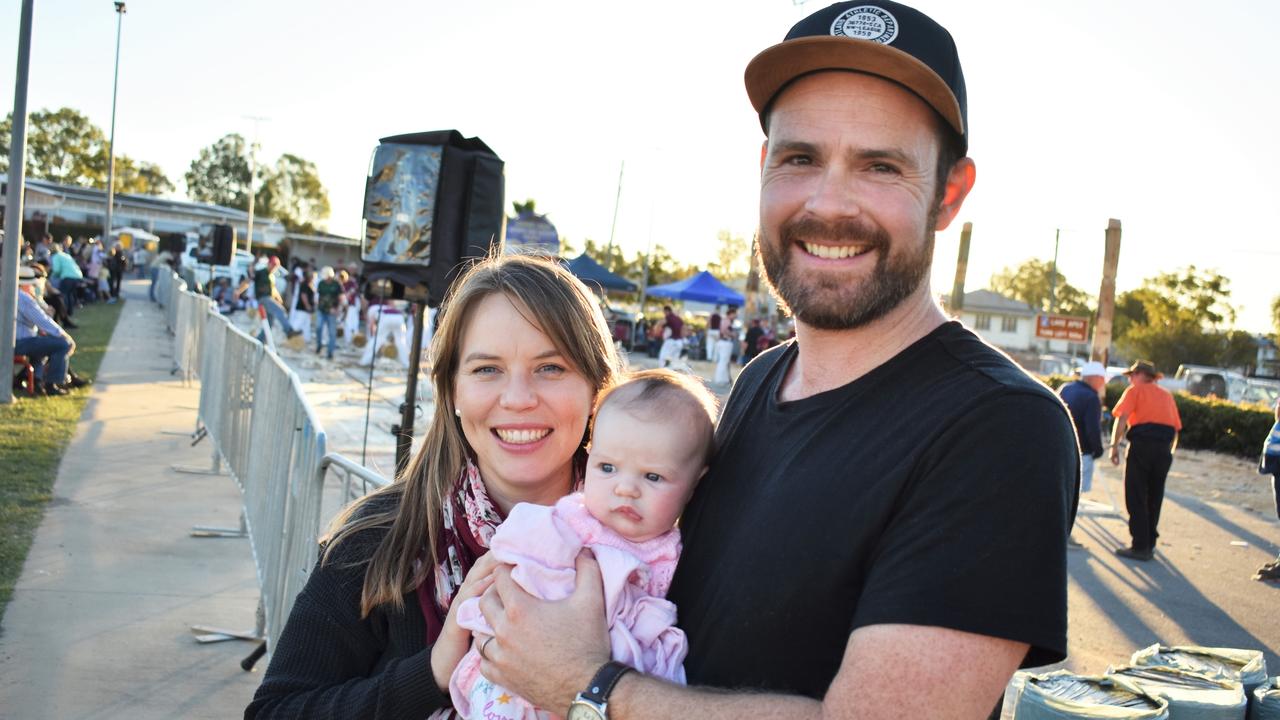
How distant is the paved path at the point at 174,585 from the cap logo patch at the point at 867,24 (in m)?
4.64

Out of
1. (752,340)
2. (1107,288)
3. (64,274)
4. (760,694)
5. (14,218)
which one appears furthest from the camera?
(752,340)

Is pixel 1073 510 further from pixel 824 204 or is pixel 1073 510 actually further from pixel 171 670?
pixel 171 670

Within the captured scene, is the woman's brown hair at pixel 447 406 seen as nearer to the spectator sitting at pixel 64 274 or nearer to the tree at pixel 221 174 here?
the spectator sitting at pixel 64 274

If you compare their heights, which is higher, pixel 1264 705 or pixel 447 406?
pixel 447 406

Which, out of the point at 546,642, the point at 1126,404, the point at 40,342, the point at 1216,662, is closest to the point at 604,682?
the point at 546,642

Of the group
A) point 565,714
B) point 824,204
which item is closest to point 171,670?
point 565,714

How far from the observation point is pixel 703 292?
118ft

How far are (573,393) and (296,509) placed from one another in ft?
8.88

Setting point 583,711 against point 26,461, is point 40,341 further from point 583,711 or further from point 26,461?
point 583,711

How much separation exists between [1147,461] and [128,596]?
939 cm

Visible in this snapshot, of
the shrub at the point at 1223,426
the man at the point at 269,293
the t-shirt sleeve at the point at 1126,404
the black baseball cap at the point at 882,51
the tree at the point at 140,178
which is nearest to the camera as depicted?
the black baseball cap at the point at 882,51

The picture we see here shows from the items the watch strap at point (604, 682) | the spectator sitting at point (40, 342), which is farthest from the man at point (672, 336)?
the watch strap at point (604, 682)

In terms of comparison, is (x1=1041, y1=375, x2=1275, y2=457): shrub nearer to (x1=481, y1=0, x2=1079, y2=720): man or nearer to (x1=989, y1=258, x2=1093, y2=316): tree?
(x1=481, y1=0, x2=1079, y2=720): man

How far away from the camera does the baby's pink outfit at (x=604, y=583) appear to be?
188cm
